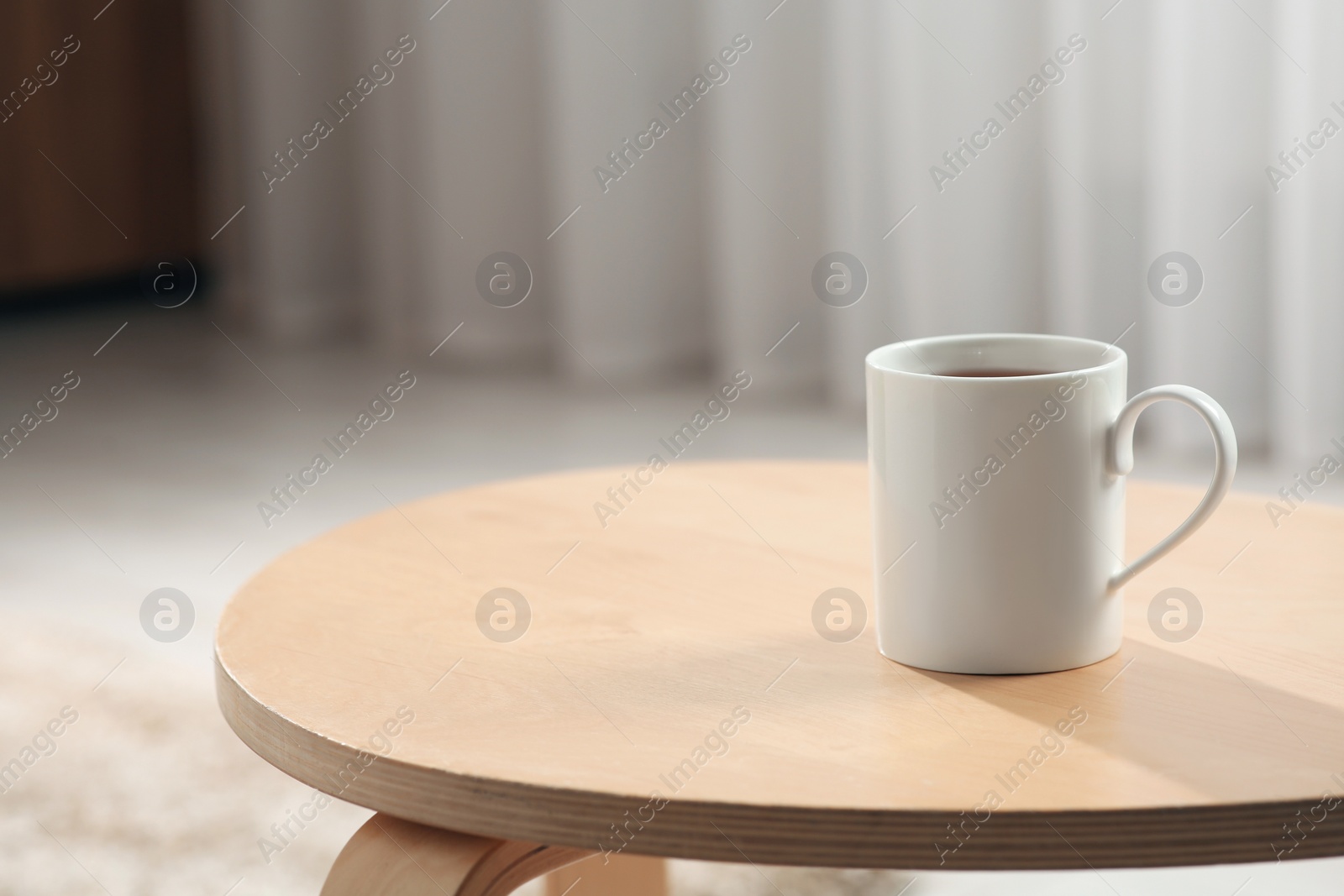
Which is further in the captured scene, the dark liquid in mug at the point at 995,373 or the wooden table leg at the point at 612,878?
the wooden table leg at the point at 612,878

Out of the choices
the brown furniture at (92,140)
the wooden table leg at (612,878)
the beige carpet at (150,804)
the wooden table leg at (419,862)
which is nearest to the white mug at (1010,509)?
the wooden table leg at (419,862)

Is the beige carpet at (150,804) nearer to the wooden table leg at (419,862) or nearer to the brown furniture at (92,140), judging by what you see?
the wooden table leg at (419,862)

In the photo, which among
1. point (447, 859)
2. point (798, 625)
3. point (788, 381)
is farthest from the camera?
point (788, 381)

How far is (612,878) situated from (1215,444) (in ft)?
1.38

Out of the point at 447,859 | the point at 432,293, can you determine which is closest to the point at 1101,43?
the point at 432,293

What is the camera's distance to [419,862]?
47 cm

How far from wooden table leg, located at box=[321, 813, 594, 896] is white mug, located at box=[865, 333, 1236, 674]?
0.16 metres

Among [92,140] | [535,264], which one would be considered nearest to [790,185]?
[535,264]

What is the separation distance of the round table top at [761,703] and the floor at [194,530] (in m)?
0.47

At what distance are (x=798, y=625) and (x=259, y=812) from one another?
76 cm

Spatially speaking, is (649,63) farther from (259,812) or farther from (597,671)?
(597,671)

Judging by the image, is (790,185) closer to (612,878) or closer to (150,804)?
(150,804)

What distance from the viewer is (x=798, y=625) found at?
1.91 ft

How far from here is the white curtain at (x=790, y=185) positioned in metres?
2.00
